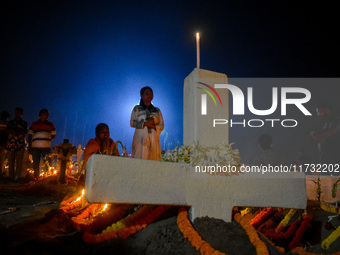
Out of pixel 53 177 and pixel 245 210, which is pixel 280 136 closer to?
pixel 245 210

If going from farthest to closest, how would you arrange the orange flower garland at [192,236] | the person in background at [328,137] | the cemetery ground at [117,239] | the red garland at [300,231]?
1. the person in background at [328,137]
2. the red garland at [300,231]
3. the orange flower garland at [192,236]
4. the cemetery ground at [117,239]

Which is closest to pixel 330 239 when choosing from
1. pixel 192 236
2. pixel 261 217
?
pixel 261 217

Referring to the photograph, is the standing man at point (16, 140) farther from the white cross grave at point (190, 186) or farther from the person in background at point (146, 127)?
the white cross grave at point (190, 186)

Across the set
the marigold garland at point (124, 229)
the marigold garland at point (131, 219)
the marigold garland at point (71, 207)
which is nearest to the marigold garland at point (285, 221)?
the marigold garland at point (124, 229)

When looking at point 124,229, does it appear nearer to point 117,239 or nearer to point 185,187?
point 117,239

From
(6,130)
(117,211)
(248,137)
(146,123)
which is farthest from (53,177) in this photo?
(248,137)

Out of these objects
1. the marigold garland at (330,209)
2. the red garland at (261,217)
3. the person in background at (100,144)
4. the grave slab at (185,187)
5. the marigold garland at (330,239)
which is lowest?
the marigold garland at (330,239)

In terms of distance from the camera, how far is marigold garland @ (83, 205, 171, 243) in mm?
2775

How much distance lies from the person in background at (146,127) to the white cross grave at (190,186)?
5.52 feet

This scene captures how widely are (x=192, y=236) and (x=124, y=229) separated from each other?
0.78 metres

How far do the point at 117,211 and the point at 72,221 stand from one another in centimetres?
66

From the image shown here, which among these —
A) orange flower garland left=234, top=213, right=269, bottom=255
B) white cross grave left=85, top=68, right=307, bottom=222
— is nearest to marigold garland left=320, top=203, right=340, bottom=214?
white cross grave left=85, top=68, right=307, bottom=222

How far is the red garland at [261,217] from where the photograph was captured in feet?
12.6

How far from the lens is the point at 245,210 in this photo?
438cm
